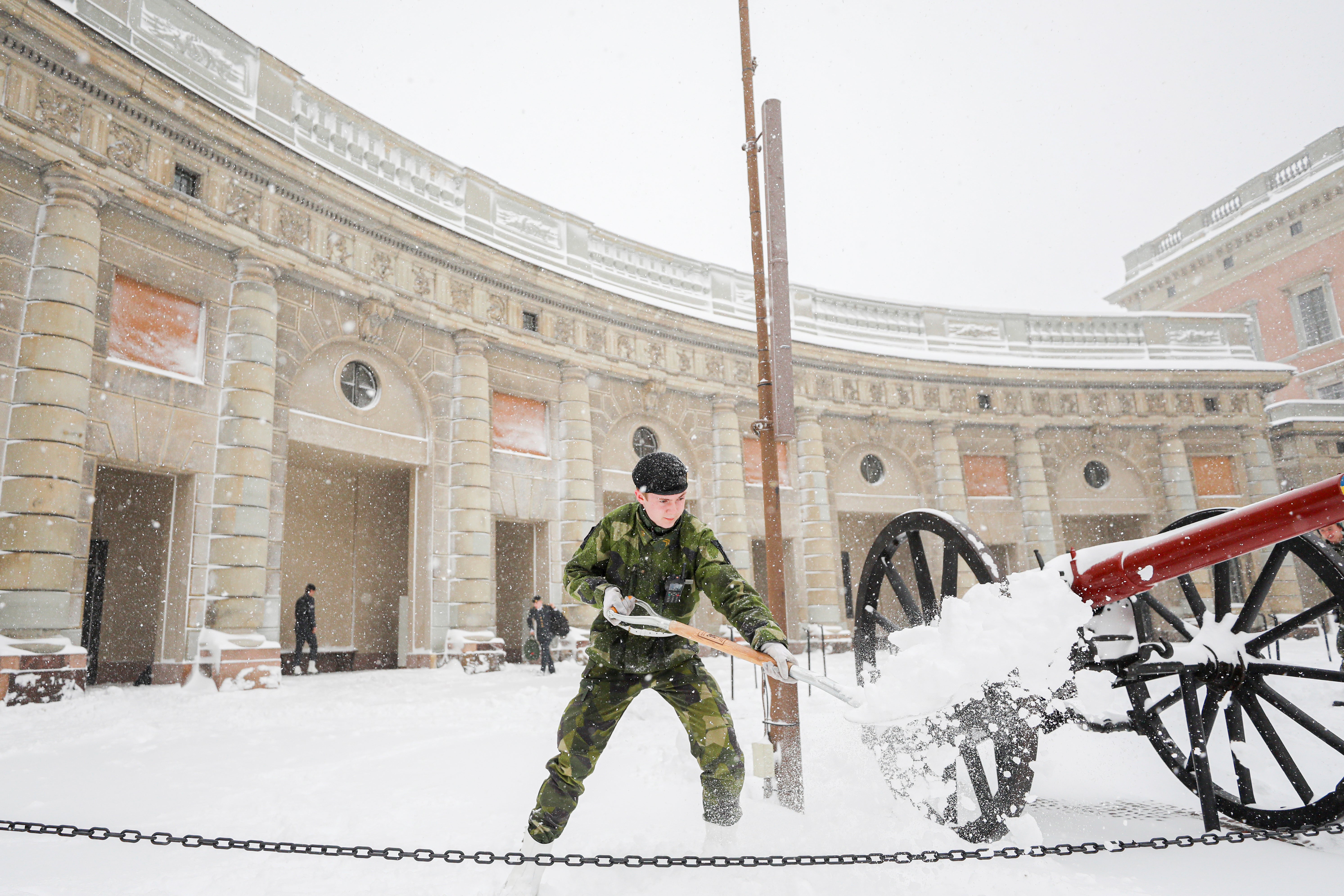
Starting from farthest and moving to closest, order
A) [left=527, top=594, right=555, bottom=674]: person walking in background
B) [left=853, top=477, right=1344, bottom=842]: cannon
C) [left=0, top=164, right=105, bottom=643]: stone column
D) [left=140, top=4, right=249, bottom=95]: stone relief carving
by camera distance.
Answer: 1. [left=527, top=594, right=555, bottom=674]: person walking in background
2. [left=140, top=4, right=249, bottom=95]: stone relief carving
3. [left=0, top=164, right=105, bottom=643]: stone column
4. [left=853, top=477, right=1344, bottom=842]: cannon

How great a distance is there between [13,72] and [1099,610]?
12.0 meters

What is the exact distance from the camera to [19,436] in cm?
859

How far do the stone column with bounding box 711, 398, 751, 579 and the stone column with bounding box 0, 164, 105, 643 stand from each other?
11.8 m

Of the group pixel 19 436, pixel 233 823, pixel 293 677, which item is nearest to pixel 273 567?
pixel 293 677

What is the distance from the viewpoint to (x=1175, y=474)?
71.7 feet

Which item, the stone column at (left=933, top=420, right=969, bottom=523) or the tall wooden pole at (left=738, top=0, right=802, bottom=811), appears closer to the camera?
the tall wooden pole at (left=738, top=0, right=802, bottom=811)

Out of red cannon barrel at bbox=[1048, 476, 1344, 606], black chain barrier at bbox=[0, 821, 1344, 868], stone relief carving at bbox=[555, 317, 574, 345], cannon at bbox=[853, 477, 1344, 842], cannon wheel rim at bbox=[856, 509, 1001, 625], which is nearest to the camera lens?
black chain barrier at bbox=[0, 821, 1344, 868]

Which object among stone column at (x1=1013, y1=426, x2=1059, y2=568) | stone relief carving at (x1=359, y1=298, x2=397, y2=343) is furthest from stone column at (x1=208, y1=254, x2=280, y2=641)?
stone column at (x1=1013, y1=426, x2=1059, y2=568)

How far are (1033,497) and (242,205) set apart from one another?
19.5 meters

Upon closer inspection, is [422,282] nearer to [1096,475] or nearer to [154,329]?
[154,329]

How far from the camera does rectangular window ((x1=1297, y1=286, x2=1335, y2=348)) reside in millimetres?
24328

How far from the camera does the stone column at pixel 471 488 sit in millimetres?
13305

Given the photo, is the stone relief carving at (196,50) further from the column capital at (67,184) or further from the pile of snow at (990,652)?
the pile of snow at (990,652)

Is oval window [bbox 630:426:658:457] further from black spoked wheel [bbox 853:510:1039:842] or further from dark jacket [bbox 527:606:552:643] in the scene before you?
black spoked wheel [bbox 853:510:1039:842]
